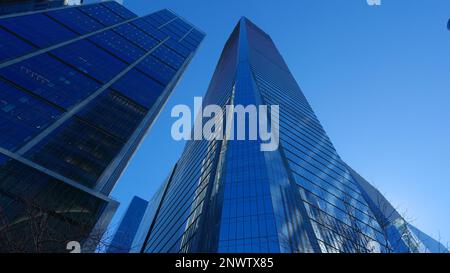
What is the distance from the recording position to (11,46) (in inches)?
2608

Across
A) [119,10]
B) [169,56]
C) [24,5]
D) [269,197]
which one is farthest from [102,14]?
[269,197]

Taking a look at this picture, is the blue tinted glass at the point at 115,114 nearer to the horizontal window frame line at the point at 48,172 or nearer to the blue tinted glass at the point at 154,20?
the horizontal window frame line at the point at 48,172

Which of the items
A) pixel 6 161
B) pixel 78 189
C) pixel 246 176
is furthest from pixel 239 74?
pixel 6 161

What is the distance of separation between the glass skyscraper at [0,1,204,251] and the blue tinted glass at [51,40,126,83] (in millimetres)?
284

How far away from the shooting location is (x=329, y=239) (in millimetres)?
47844

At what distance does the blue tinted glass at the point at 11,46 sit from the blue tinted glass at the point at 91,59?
19.8 ft

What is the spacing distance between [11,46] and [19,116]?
22.1m

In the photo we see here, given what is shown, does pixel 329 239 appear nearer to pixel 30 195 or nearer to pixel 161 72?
pixel 30 195

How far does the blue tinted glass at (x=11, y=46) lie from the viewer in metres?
63.3

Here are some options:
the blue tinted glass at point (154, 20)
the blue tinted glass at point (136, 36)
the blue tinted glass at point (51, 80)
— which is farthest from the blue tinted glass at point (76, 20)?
the blue tinted glass at point (154, 20)

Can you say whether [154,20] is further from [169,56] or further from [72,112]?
[72,112]

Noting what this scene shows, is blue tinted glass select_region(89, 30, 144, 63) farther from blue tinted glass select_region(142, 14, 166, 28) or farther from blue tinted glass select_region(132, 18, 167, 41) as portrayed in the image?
blue tinted glass select_region(142, 14, 166, 28)
